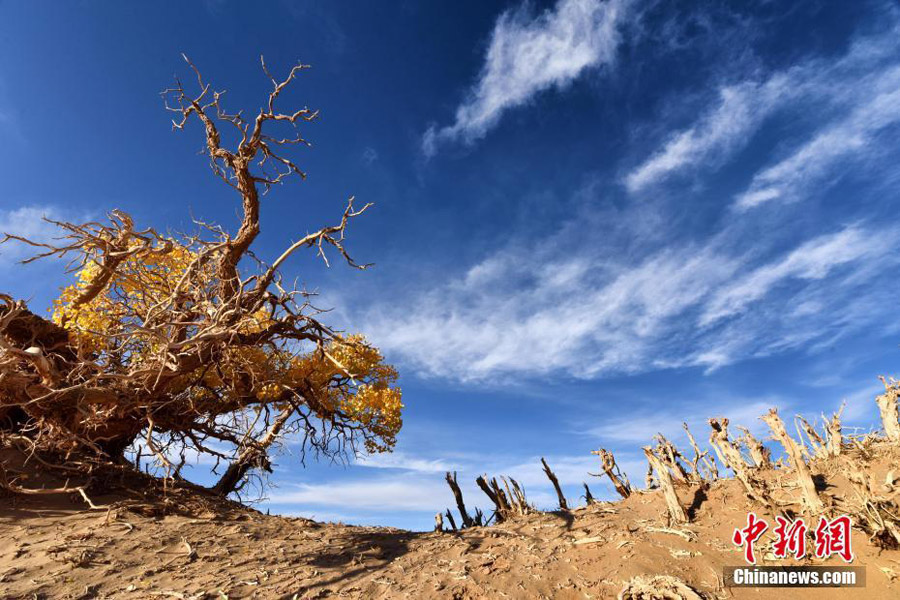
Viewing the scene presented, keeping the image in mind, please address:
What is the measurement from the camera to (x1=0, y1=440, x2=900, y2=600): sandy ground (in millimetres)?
6594

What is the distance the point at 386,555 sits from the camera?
8.26 meters

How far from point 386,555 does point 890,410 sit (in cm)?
955

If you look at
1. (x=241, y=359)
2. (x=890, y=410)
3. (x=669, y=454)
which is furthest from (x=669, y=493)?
(x=241, y=359)

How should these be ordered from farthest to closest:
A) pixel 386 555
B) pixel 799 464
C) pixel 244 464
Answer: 1. pixel 244 464
2. pixel 386 555
3. pixel 799 464

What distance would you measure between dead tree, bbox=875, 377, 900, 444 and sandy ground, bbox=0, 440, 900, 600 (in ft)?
1.88

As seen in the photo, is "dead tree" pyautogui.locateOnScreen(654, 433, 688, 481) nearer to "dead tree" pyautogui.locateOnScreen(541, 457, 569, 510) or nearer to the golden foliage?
"dead tree" pyautogui.locateOnScreen(541, 457, 569, 510)

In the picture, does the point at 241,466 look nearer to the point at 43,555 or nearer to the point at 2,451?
the point at 2,451

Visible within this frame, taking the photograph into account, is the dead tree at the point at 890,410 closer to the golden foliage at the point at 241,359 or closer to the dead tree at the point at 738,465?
the dead tree at the point at 738,465

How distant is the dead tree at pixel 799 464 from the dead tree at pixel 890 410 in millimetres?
2448

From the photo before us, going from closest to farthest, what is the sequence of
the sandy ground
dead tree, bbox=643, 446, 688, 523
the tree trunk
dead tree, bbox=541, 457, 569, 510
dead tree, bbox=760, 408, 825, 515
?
the sandy ground
dead tree, bbox=760, 408, 825, 515
dead tree, bbox=643, 446, 688, 523
dead tree, bbox=541, 457, 569, 510
the tree trunk

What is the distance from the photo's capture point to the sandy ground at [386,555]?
21.6 feet

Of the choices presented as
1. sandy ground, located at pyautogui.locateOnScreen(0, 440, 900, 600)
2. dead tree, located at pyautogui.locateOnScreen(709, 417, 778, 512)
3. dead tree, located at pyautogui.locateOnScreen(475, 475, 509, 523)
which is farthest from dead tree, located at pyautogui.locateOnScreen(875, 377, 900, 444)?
dead tree, located at pyautogui.locateOnScreen(475, 475, 509, 523)

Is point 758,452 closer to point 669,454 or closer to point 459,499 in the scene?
point 669,454

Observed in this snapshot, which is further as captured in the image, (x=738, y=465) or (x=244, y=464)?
(x=244, y=464)
